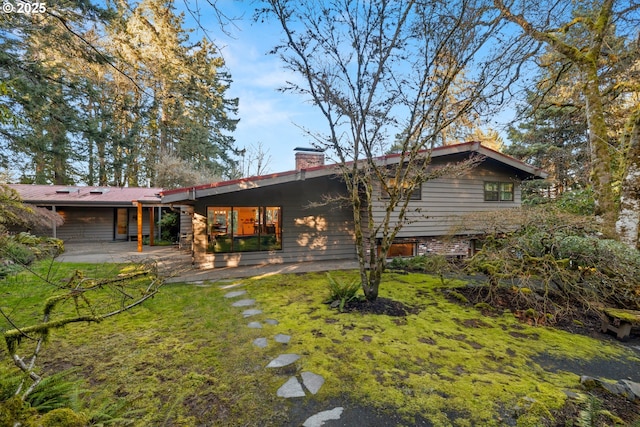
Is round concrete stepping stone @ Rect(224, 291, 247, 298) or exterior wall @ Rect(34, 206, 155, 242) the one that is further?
exterior wall @ Rect(34, 206, 155, 242)

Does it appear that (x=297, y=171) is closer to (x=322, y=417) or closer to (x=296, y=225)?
(x=296, y=225)

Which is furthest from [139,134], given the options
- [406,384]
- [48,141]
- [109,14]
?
[406,384]

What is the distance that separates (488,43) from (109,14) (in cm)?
627

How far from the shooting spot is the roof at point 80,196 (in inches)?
482

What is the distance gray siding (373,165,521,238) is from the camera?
911 cm

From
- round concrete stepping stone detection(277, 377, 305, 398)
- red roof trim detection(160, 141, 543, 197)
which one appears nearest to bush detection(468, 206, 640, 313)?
red roof trim detection(160, 141, 543, 197)

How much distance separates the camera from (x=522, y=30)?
221 inches

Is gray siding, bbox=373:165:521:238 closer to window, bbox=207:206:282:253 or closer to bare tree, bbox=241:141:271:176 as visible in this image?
window, bbox=207:206:282:253

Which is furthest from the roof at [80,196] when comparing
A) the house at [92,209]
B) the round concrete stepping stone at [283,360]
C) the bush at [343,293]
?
the round concrete stepping stone at [283,360]

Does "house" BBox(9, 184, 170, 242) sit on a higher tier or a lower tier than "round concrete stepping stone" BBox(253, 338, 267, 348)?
higher

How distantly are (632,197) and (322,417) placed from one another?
595 cm

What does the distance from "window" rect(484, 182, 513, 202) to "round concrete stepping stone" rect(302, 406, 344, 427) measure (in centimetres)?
1012
